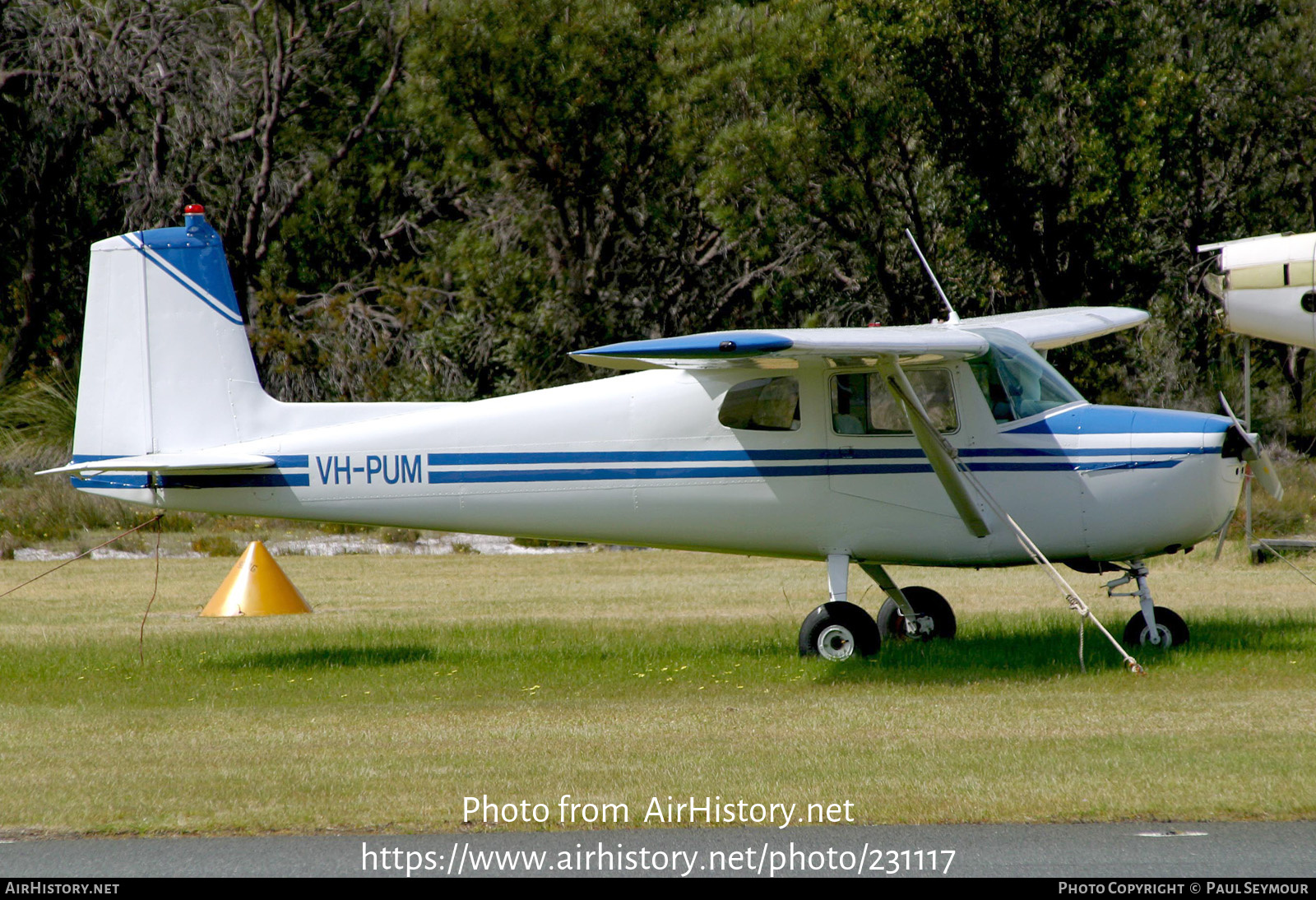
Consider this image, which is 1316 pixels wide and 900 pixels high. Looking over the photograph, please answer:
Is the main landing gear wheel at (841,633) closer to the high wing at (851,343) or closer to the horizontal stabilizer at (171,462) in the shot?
the high wing at (851,343)

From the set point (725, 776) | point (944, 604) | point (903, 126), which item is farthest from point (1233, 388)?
point (725, 776)

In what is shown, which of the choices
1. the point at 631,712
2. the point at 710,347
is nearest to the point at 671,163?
the point at 710,347

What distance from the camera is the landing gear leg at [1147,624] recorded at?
10.6 m

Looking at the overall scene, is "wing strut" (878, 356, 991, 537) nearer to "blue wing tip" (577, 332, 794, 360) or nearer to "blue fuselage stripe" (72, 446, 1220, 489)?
"blue fuselage stripe" (72, 446, 1220, 489)

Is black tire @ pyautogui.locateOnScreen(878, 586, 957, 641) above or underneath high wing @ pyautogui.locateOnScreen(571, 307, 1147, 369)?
underneath

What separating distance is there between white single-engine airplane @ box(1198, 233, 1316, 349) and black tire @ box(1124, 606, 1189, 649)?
231 cm

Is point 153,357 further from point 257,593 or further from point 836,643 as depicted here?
point 836,643

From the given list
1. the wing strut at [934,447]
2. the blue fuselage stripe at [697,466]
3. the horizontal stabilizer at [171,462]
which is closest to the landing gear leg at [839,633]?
the blue fuselage stripe at [697,466]

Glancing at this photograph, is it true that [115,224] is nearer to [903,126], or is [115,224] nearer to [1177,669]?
[903,126]

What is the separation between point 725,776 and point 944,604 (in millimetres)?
5273

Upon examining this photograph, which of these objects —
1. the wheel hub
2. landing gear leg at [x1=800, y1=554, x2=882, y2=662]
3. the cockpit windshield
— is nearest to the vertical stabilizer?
landing gear leg at [x1=800, y1=554, x2=882, y2=662]

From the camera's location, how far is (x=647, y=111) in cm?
2664

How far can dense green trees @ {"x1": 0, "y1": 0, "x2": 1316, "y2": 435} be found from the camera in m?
24.1

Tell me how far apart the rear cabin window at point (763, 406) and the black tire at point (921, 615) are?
2071mm
